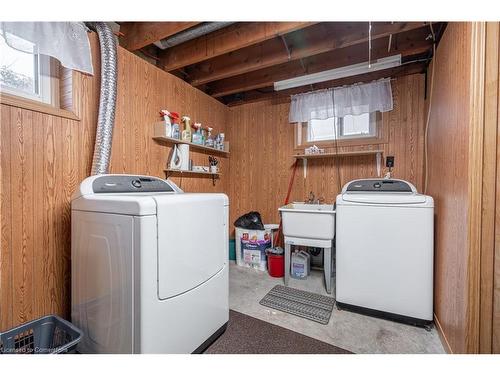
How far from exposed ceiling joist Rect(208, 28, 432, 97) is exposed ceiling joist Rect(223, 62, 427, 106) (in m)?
0.30

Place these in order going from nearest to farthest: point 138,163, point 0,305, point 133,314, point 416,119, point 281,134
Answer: point 133,314
point 0,305
point 138,163
point 416,119
point 281,134

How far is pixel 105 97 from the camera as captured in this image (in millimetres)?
1607

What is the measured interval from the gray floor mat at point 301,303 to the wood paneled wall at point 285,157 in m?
1.16

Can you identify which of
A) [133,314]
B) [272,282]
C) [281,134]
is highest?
[281,134]

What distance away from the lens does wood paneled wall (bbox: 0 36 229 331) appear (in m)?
1.30

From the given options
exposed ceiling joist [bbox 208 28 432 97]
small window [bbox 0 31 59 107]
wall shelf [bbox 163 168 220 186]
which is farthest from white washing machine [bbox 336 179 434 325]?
small window [bbox 0 31 59 107]

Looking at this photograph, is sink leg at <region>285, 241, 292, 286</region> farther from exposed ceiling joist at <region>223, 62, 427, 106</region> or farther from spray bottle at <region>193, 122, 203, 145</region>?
exposed ceiling joist at <region>223, 62, 427, 106</region>

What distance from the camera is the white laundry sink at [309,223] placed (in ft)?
6.84

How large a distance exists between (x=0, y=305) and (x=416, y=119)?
12.1 ft

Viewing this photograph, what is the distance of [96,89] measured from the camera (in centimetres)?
173

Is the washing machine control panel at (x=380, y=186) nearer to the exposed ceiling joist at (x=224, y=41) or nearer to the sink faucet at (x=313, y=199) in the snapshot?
the sink faucet at (x=313, y=199)

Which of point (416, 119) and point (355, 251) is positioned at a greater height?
point (416, 119)
